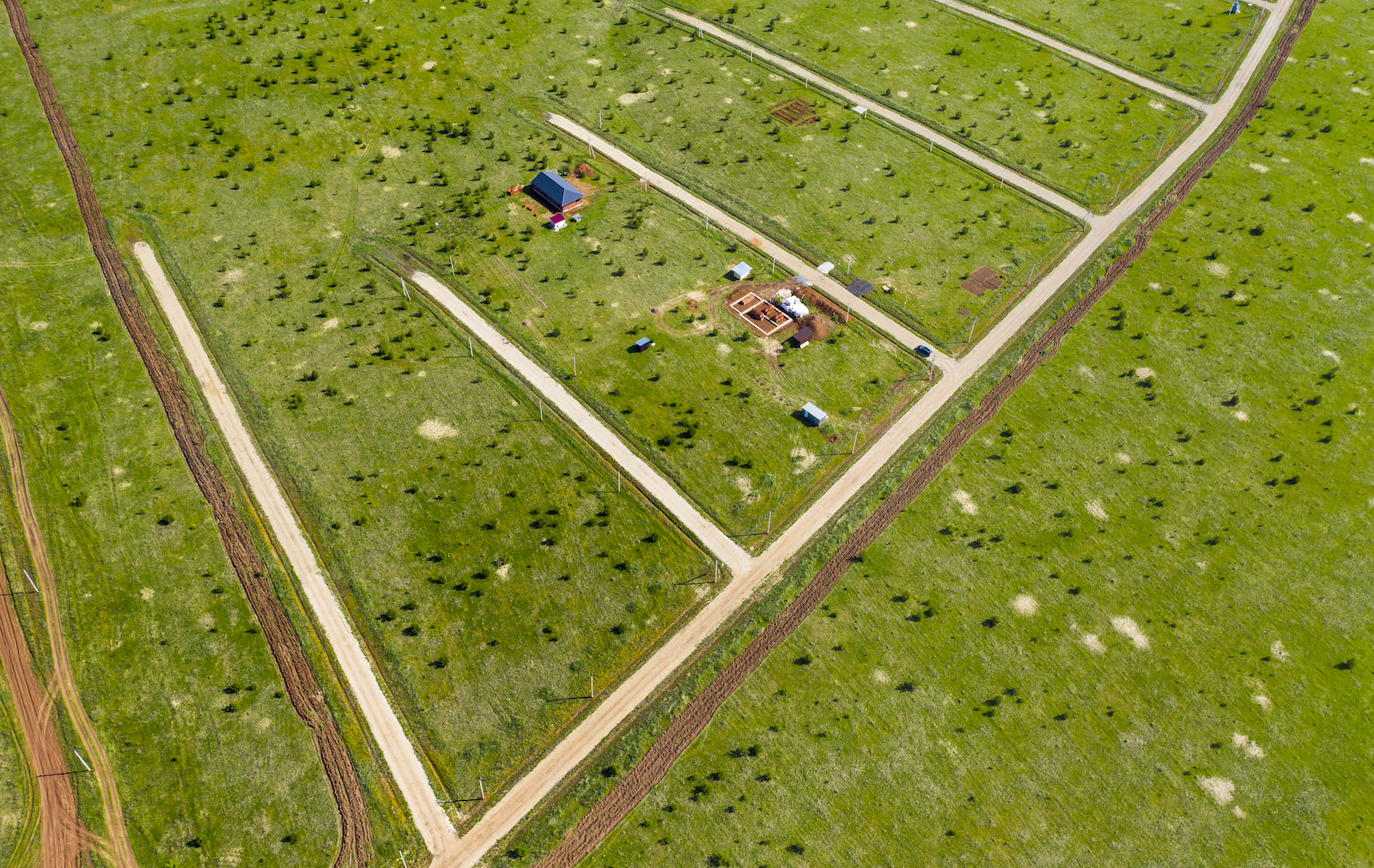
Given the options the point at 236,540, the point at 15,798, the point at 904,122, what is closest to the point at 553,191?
the point at 904,122

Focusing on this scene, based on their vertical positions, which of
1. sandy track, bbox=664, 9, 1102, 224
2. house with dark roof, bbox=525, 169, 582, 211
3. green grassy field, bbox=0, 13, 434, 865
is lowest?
green grassy field, bbox=0, 13, 434, 865

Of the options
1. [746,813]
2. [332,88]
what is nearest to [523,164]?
[332,88]

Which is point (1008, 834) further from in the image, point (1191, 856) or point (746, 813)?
point (746, 813)

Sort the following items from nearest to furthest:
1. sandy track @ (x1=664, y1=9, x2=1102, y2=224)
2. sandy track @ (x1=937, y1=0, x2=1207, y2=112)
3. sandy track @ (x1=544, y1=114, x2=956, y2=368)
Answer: sandy track @ (x1=544, y1=114, x2=956, y2=368) → sandy track @ (x1=664, y1=9, x2=1102, y2=224) → sandy track @ (x1=937, y1=0, x2=1207, y2=112)

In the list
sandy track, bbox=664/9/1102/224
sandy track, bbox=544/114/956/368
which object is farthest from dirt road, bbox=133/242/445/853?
sandy track, bbox=664/9/1102/224

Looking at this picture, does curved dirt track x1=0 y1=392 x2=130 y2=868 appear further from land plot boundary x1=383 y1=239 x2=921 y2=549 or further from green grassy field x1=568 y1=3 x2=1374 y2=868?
land plot boundary x1=383 y1=239 x2=921 y2=549

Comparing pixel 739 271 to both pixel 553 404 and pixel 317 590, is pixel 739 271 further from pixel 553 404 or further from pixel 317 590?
pixel 317 590

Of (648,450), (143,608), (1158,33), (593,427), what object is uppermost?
(1158,33)
